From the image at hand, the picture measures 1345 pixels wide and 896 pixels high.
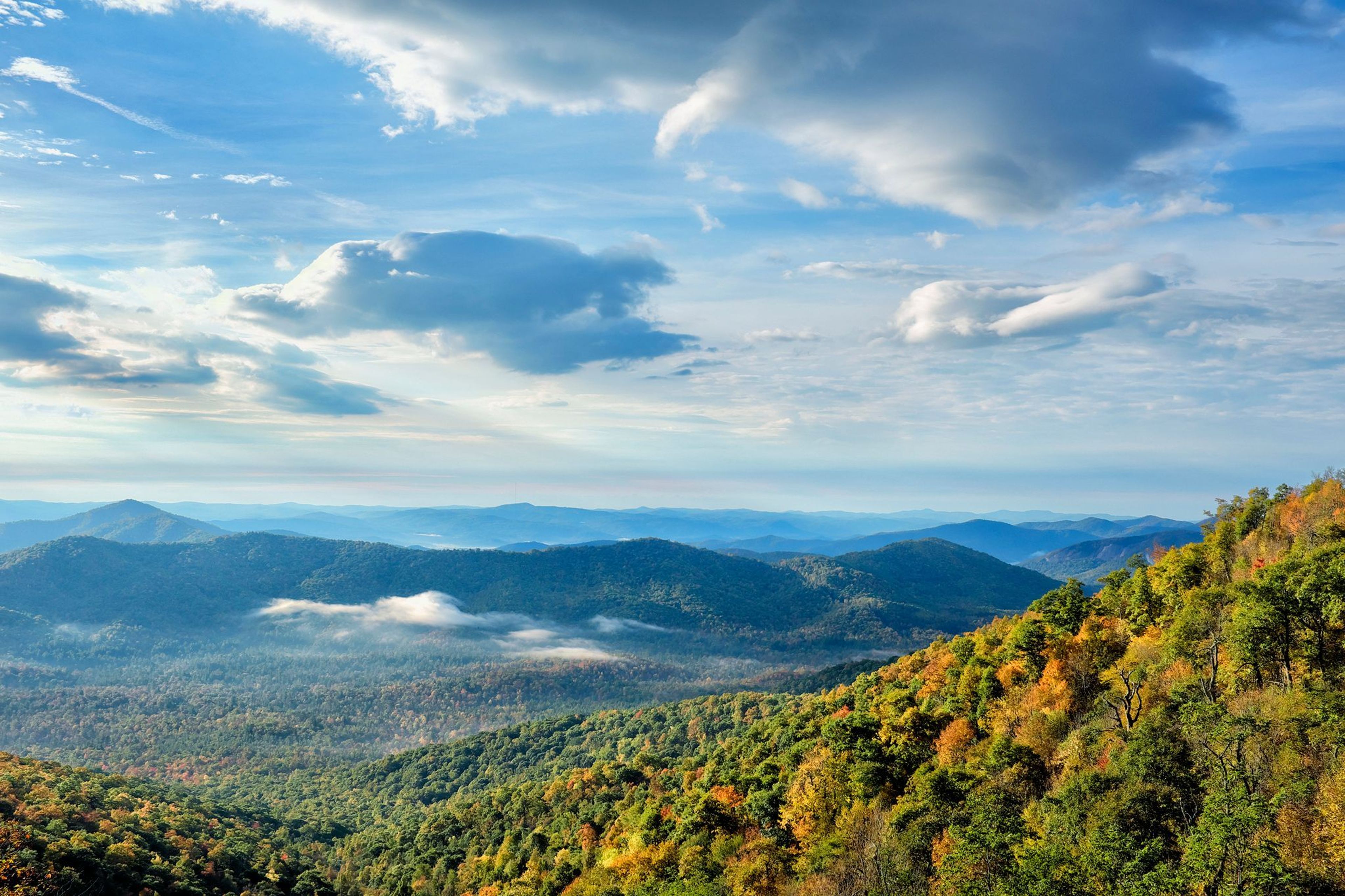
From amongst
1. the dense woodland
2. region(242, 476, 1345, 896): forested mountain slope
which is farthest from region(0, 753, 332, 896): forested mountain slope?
region(242, 476, 1345, 896): forested mountain slope

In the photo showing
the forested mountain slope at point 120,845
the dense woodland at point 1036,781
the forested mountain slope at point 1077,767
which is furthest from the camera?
the forested mountain slope at point 120,845

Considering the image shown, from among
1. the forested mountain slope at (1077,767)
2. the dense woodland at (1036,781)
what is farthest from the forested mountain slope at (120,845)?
the forested mountain slope at (1077,767)

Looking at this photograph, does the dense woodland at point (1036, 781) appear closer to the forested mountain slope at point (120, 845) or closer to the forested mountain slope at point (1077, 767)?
the forested mountain slope at point (1077, 767)

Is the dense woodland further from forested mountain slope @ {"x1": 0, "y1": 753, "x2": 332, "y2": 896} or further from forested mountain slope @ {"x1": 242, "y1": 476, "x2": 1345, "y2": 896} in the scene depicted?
forested mountain slope @ {"x1": 0, "y1": 753, "x2": 332, "y2": 896}

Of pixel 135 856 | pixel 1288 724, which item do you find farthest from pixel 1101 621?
pixel 135 856

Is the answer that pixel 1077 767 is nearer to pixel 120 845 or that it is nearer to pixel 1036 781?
pixel 1036 781

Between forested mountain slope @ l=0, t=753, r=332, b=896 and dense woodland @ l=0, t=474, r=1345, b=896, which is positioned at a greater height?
dense woodland @ l=0, t=474, r=1345, b=896

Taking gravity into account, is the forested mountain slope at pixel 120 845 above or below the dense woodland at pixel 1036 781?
below

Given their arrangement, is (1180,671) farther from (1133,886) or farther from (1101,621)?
(1133,886)
